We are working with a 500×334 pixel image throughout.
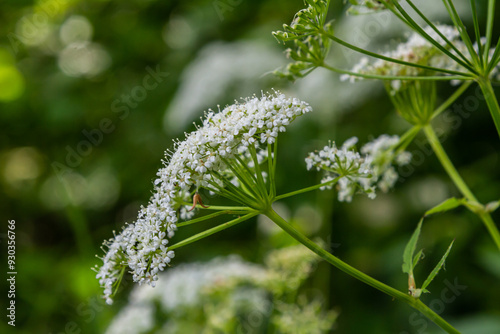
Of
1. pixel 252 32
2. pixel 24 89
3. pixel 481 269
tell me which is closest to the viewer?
pixel 481 269

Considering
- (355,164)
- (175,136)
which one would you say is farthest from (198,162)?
(175,136)

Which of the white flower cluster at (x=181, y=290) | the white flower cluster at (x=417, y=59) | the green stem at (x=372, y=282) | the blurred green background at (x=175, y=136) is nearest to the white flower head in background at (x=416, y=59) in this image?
the white flower cluster at (x=417, y=59)

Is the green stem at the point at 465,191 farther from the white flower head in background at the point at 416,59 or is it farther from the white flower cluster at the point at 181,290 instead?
the white flower cluster at the point at 181,290

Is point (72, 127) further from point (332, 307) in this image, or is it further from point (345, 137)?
point (332, 307)

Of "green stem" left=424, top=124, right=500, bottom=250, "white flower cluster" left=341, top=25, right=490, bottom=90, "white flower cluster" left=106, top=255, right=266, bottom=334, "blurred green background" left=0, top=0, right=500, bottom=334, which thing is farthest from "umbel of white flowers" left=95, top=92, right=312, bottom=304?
"blurred green background" left=0, top=0, right=500, bottom=334

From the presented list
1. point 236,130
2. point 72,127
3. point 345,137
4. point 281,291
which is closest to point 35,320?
point 72,127

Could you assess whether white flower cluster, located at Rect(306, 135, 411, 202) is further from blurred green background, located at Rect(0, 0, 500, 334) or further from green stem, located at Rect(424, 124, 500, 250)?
blurred green background, located at Rect(0, 0, 500, 334)
